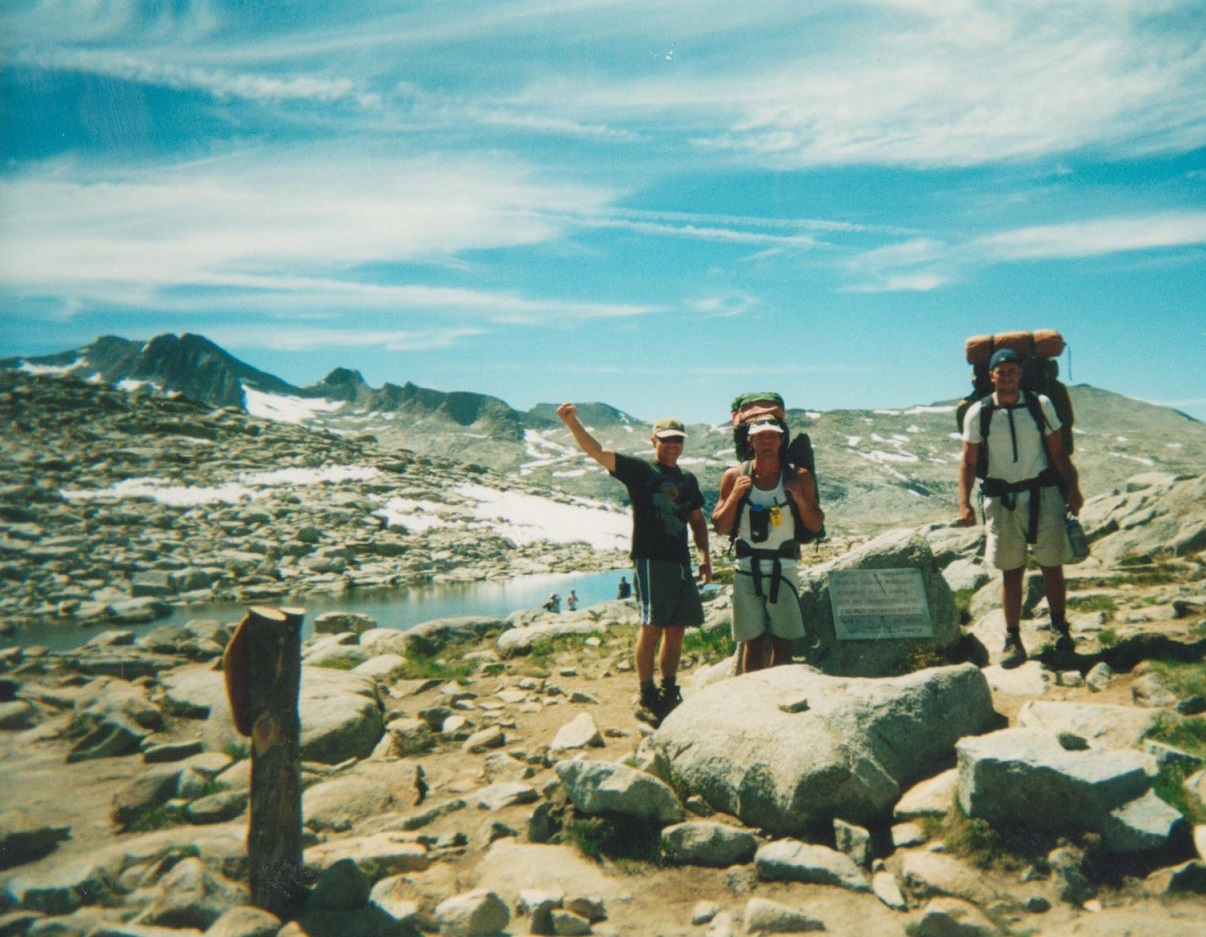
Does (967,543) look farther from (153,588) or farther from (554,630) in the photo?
(153,588)

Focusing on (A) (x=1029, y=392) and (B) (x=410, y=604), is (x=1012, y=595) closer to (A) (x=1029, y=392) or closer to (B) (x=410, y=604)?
(A) (x=1029, y=392)

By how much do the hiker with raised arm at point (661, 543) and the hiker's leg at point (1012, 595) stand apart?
121 inches

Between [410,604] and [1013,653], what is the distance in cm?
3373

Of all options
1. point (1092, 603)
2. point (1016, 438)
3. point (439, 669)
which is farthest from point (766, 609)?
point (439, 669)

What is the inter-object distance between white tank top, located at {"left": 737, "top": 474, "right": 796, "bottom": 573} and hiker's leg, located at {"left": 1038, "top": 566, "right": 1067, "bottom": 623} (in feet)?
9.24

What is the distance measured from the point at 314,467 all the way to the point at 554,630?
7366 centimetres

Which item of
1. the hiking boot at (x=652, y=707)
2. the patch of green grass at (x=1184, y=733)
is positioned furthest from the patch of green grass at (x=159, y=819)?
the patch of green grass at (x=1184, y=733)

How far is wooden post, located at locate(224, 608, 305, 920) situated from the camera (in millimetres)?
4672

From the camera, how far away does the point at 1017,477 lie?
7609 millimetres

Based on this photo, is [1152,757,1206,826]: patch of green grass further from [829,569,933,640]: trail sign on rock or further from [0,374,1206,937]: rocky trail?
[829,569,933,640]: trail sign on rock

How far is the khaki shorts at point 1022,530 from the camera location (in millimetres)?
7559

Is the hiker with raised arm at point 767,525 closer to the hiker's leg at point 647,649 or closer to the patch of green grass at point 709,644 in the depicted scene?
the hiker's leg at point 647,649

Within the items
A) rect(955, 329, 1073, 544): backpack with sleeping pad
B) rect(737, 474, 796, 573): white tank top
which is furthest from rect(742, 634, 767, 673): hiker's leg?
rect(955, 329, 1073, 544): backpack with sleeping pad

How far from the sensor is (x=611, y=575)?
5884 centimetres
